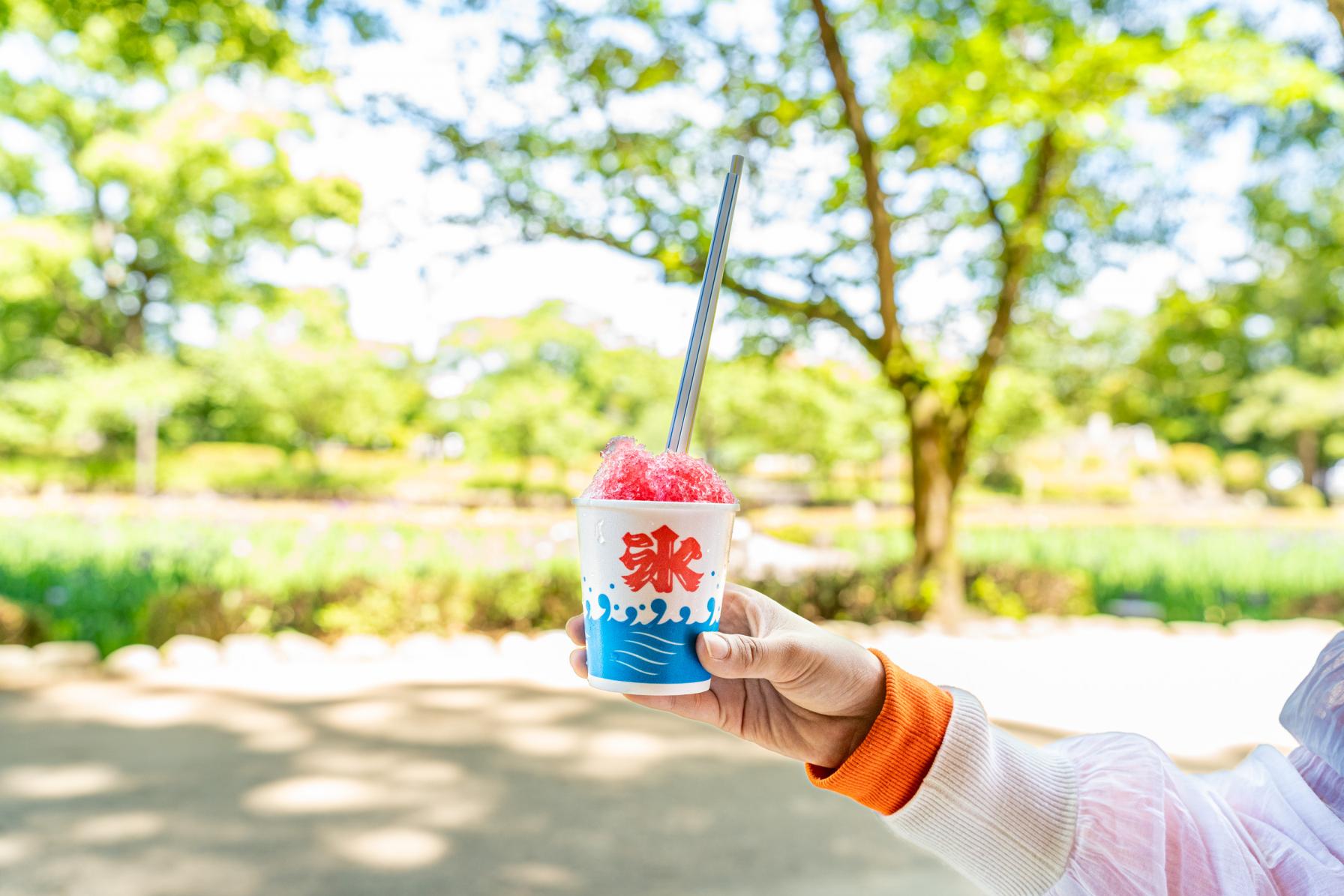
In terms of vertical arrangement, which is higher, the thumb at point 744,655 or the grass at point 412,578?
the thumb at point 744,655

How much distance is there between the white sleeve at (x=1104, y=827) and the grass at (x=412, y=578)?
5473 mm

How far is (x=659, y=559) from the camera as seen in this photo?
3.39ft

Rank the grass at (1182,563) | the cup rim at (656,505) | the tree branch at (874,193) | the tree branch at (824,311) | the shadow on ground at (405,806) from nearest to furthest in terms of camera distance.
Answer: the cup rim at (656,505), the shadow on ground at (405,806), the tree branch at (874,193), the tree branch at (824,311), the grass at (1182,563)

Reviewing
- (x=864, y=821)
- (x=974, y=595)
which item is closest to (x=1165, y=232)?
(x=974, y=595)

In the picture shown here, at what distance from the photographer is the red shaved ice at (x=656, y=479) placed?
1041 millimetres

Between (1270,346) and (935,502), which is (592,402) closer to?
(935,502)

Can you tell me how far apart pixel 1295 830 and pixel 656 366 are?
13.6 metres

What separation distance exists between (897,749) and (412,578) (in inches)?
228

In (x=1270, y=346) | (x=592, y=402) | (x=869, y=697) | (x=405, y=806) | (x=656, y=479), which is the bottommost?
(x=405, y=806)

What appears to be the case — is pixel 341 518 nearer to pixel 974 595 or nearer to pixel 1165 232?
pixel 974 595

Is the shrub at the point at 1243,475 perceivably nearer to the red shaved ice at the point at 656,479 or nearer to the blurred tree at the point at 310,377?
the blurred tree at the point at 310,377

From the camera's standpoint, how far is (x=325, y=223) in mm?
15219

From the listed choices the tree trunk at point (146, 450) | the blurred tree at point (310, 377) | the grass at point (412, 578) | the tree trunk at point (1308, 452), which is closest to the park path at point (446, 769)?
the grass at point (412, 578)

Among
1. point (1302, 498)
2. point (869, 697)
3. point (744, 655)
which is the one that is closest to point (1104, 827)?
point (869, 697)
